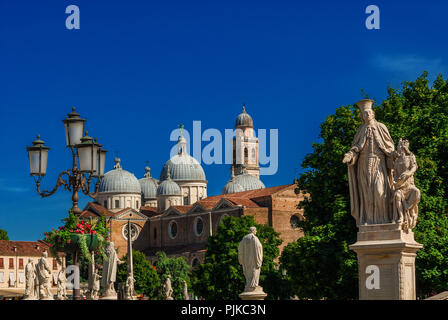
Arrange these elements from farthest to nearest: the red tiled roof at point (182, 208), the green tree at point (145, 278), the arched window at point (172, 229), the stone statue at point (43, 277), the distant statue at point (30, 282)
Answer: the arched window at point (172, 229), the red tiled roof at point (182, 208), the green tree at point (145, 278), the distant statue at point (30, 282), the stone statue at point (43, 277)

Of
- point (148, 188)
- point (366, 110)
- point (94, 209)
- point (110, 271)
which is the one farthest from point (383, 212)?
point (148, 188)

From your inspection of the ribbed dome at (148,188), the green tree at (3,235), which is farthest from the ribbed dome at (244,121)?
the green tree at (3,235)

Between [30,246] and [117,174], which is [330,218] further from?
[117,174]

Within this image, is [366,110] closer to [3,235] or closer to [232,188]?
[3,235]

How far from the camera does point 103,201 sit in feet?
466

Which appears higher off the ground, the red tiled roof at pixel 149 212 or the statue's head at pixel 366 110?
the red tiled roof at pixel 149 212

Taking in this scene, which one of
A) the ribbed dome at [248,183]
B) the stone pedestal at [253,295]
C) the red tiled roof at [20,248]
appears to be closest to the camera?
the stone pedestal at [253,295]

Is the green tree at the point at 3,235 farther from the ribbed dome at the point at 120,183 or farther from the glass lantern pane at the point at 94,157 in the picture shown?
the glass lantern pane at the point at 94,157

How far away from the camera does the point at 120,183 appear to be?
142m

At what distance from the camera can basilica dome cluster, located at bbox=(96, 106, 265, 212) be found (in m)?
140

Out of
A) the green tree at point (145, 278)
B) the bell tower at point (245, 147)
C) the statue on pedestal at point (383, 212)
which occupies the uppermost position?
the bell tower at point (245, 147)

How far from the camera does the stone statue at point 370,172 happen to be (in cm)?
1512

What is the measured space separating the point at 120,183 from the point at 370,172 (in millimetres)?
128111

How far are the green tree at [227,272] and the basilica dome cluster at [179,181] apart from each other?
6669 cm
